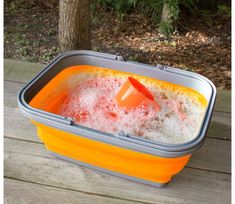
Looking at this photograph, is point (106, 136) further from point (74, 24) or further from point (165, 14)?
point (165, 14)

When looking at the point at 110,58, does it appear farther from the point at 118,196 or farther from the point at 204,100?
the point at 118,196

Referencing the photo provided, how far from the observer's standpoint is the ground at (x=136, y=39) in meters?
1.95

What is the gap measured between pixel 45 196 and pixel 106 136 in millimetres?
280

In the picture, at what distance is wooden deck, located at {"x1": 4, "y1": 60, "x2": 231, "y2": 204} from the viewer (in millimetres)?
1129

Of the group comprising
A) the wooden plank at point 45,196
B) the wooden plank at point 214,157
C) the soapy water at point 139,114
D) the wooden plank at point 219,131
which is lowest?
the wooden plank at point 45,196

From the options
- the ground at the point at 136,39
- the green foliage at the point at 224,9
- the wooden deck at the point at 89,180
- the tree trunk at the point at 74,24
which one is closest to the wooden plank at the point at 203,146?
the wooden deck at the point at 89,180

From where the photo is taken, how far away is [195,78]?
1.26 meters

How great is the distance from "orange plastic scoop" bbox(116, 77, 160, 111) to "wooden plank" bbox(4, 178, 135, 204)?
0.33m

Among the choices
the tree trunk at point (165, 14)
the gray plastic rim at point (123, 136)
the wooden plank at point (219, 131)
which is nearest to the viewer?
the gray plastic rim at point (123, 136)

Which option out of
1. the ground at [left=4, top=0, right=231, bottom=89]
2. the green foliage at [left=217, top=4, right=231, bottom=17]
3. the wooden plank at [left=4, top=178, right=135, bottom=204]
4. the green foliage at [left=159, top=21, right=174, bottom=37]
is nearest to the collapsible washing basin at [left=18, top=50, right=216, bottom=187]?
the wooden plank at [left=4, top=178, right=135, bottom=204]

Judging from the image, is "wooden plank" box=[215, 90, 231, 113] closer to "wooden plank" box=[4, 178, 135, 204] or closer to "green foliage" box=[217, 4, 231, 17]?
"wooden plank" box=[4, 178, 135, 204]

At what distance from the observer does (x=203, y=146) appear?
132cm

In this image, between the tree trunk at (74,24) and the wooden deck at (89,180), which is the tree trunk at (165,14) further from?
the wooden deck at (89,180)

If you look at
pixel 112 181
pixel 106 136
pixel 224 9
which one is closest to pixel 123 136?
pixel 106 136
